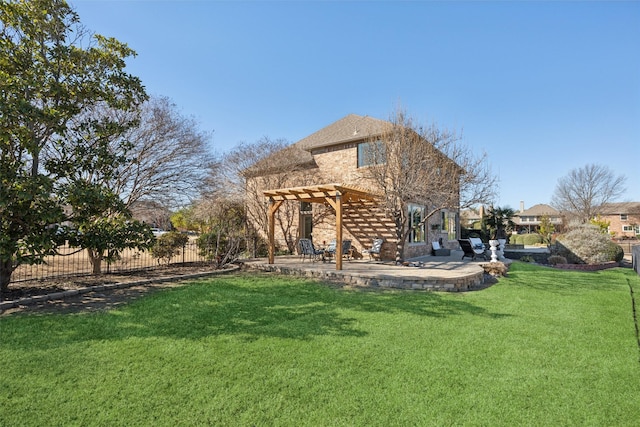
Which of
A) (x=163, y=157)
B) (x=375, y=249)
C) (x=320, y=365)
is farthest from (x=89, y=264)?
(x=320, y=365)

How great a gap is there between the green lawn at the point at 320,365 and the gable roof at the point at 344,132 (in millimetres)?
10453

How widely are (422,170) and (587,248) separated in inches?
406

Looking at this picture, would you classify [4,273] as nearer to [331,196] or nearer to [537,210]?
[331,196]

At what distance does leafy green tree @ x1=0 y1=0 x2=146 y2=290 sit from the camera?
6.66 meters

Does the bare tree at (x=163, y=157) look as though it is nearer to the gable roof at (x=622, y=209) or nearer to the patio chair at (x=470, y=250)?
the patio chair at (x=470, y=250)

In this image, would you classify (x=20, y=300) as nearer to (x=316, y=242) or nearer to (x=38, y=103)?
(x=38, y=103)

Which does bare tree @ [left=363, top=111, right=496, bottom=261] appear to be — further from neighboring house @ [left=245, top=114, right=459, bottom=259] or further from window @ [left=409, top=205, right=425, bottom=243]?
window @ [left=409, top=205, right=425, bottom=243]

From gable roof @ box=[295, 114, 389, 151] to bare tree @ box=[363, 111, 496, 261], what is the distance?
1209 mm

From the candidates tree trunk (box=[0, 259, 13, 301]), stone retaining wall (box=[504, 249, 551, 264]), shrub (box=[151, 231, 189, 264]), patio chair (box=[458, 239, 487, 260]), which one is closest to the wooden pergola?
shrub (box=[151, 231, 189, 264])

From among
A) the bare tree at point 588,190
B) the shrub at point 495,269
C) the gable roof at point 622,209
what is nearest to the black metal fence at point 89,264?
the shrub at point 495,269

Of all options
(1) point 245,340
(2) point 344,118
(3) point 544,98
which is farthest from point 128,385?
(3) point 544,98

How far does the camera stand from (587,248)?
15.8 m

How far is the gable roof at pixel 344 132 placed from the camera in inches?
633

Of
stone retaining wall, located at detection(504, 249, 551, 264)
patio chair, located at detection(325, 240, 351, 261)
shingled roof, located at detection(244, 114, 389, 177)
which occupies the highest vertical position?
shingled roof, located at detection(244, 114, 389, 177)
